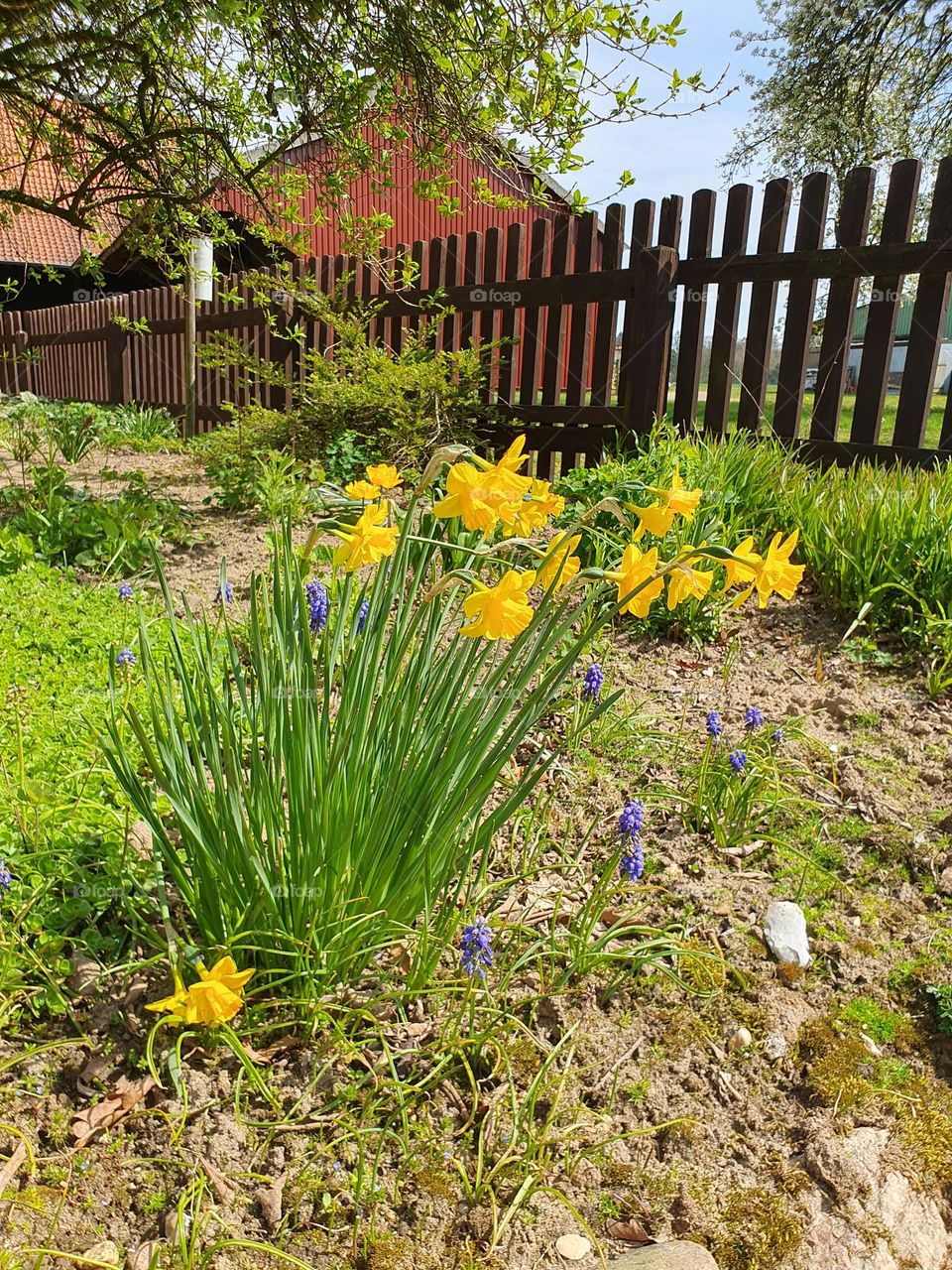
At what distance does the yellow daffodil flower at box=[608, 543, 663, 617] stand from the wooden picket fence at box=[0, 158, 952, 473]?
10.7ft

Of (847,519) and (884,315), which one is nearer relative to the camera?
(847,519)

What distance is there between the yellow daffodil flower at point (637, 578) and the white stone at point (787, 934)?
0.88m

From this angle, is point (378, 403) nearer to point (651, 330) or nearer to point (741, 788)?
point (651, 330)

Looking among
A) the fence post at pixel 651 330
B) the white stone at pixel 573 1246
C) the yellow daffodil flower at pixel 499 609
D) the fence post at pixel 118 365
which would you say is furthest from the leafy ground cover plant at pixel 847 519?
the fence post at pixel 118 365

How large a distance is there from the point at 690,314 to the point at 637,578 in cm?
416

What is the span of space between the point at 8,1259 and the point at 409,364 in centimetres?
479

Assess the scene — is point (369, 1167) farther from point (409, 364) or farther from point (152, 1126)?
point (409, 364)

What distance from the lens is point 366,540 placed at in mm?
1210

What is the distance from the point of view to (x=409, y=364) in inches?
205

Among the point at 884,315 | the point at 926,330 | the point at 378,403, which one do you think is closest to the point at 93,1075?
the point at 378,403

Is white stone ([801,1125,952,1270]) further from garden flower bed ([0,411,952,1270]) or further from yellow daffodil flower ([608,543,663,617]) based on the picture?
yellow daffodil flower ([608,543,663,617])

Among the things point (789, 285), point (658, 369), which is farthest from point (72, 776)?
point (789, 285)

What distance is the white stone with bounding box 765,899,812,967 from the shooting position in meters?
1.66

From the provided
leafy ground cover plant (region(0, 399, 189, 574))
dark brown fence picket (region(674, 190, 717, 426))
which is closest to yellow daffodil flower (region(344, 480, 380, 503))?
leafy ground cover plant (region(0, 399, 189, 574))
